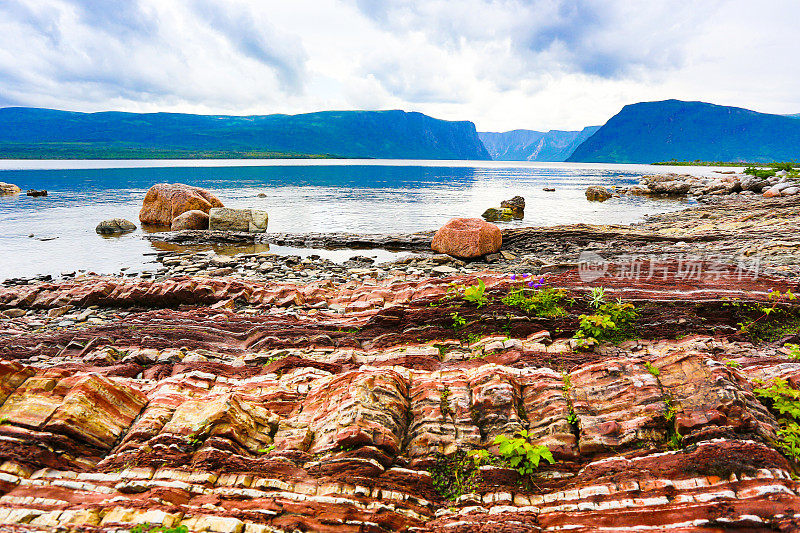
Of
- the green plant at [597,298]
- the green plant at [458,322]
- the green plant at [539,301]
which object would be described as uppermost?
the green plant at [597,298]

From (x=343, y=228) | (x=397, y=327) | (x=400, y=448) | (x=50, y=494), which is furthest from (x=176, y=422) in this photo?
(x=343, y=228)

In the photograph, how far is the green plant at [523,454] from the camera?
520 cm

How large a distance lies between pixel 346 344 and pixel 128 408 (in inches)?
177

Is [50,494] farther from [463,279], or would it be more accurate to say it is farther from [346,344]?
[463,279]

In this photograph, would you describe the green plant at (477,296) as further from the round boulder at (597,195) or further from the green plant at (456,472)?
the round boulder at (597,195)

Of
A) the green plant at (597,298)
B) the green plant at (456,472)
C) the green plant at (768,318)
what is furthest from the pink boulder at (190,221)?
the green plant at (768,318)

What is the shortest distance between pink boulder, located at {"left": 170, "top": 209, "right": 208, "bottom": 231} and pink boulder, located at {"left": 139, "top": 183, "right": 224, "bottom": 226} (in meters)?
2.91

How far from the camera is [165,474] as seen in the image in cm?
529

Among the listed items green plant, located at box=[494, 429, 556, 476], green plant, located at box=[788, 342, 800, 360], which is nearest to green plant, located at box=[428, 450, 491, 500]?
green plant, located at box=[494, 429, 556, 476]

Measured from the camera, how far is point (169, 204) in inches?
1479

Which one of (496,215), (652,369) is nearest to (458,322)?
(652,369)

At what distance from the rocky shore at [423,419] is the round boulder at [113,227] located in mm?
26970

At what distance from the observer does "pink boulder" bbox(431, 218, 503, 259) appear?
23906mm

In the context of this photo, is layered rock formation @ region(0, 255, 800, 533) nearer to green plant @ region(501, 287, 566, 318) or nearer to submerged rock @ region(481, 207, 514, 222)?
green plant @ region(501, 287, 566, 318)
